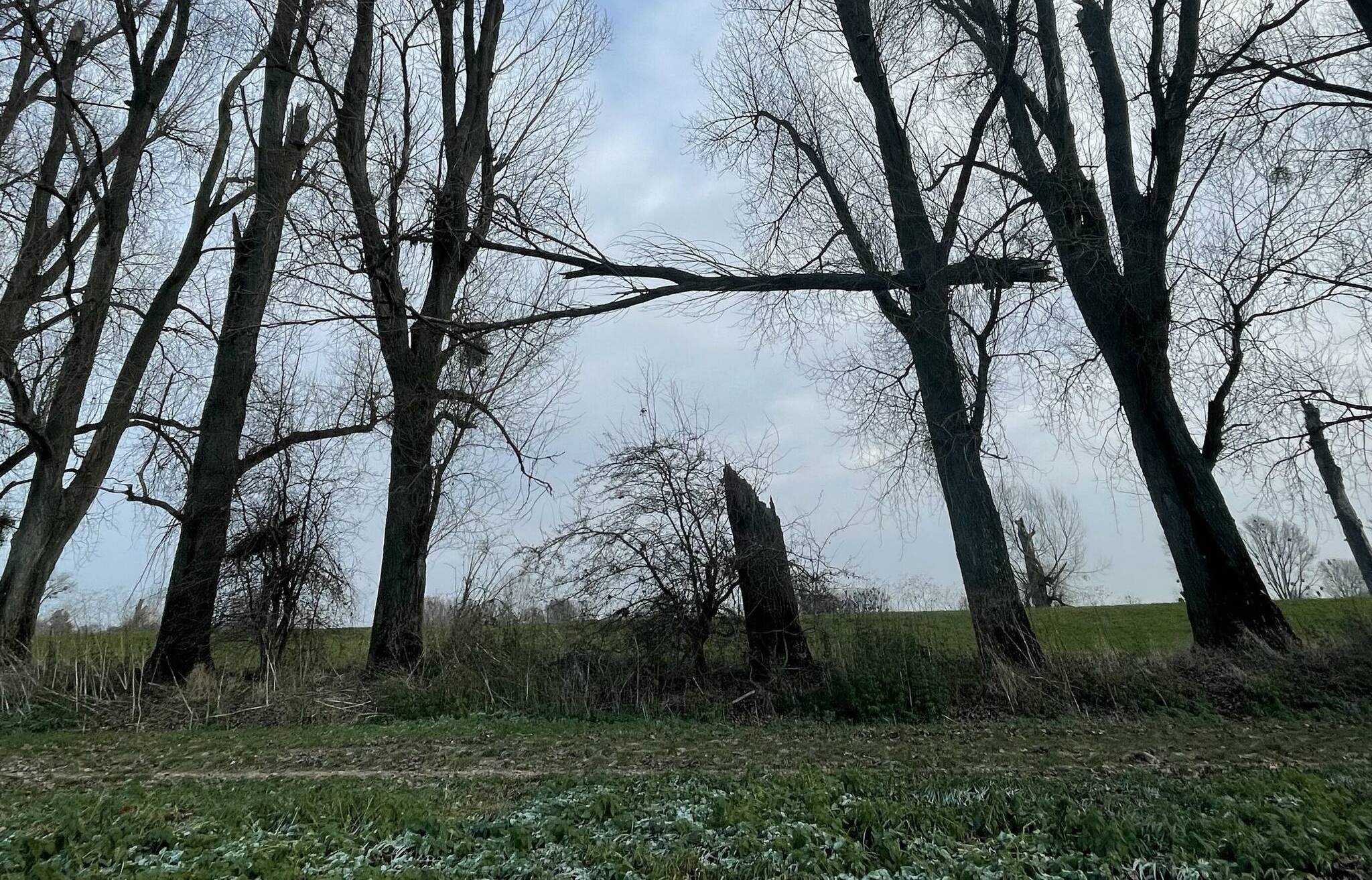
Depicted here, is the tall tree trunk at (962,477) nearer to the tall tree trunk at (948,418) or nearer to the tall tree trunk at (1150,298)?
the tall tree trunk at (948,418)

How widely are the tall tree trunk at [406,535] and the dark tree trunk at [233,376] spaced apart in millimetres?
2179

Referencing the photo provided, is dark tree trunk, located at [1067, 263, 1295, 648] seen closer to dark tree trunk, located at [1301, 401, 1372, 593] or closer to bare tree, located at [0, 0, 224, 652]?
dark tree trunk, located at [1301, 401, 1372, 593]

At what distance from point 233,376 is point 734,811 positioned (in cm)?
1139

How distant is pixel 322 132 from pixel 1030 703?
492 inches

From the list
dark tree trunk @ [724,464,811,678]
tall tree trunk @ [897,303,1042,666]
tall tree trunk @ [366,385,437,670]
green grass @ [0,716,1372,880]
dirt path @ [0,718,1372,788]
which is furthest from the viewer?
tall tree trunk @ [366,385,437,670]

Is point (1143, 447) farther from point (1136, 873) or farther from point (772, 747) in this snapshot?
point (1136, 873)

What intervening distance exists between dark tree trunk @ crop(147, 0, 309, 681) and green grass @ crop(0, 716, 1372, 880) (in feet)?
15.7

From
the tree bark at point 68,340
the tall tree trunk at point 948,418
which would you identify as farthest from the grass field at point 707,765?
the tree bark at point 68,340

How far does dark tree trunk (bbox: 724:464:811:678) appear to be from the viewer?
353 inches

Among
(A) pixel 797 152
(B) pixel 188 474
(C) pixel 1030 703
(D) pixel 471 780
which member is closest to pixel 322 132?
(B) pixel 188 474

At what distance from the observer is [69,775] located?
581cm

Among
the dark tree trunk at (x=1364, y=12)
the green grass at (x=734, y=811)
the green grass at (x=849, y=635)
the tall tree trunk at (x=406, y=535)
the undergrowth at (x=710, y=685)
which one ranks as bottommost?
the green grass at (x=734, y=811)

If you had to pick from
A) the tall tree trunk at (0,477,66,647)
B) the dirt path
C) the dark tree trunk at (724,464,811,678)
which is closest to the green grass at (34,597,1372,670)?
the dark tree trunk at (724,464,811,678)

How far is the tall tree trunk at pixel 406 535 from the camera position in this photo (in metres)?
10.7
